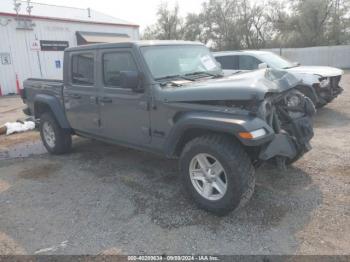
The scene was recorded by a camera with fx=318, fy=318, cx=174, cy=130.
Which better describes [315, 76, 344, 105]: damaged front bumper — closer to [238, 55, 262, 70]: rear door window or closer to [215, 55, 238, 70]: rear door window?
[238, 55, 262, 70]: rear door window

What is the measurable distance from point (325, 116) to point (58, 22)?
1599 centimetres

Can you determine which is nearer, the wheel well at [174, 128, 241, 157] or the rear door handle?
the wheel well at [174, 128, 241, 157]

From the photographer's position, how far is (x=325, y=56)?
25.1 metres

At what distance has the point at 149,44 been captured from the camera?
4156 mm

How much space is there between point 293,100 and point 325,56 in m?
24.1

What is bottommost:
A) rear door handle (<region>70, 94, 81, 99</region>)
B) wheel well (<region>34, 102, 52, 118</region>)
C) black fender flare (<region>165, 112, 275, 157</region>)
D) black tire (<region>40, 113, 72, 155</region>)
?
black tire (<region>40, 113, 72, 155</region>)

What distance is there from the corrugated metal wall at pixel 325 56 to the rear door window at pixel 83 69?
23402mm

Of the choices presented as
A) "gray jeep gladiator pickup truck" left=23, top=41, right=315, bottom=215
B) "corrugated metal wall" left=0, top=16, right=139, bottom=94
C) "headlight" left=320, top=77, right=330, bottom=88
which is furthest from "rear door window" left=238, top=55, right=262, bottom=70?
"corrugated metal wall" left=0, top=16, right=139, bottom=94

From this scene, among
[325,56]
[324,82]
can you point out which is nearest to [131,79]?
[324,82]

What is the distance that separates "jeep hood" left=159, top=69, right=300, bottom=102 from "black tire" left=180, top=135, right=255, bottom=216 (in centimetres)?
44

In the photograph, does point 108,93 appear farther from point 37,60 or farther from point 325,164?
point 37,60

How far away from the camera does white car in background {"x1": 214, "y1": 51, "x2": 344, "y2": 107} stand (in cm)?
724

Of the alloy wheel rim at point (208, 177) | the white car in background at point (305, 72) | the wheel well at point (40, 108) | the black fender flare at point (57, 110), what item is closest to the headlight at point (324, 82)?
the white car in background at point (305, 72)

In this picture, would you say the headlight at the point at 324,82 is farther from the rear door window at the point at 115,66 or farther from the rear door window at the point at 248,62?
the rear door window at the point at 115,66
